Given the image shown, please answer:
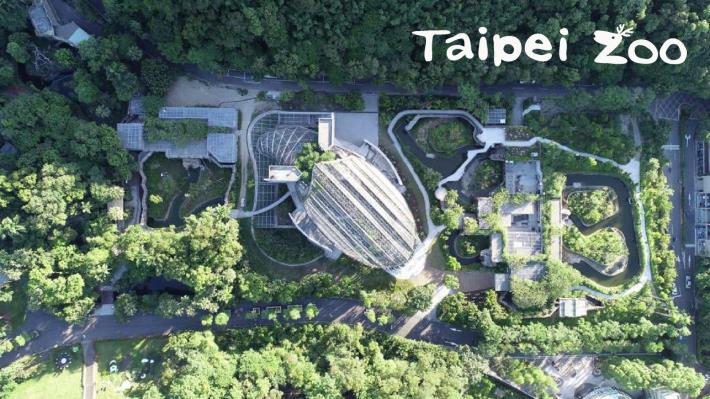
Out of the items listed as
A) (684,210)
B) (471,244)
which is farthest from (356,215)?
(684,210)

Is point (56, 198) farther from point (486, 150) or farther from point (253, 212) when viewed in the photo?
point (486, 150)

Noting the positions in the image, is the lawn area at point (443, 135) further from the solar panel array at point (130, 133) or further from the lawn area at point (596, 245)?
the solar panel array at point (130, 133)

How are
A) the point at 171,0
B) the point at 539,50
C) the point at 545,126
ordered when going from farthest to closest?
the point at 545,126 → the point at 539,50 → the point at 171,0

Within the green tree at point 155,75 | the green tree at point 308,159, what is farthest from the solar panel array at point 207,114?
the green tree at point 308,159

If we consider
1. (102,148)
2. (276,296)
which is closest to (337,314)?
(276,296)

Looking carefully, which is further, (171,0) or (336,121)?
(336,121)

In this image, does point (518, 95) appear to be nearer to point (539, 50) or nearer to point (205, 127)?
point (539, 50)
